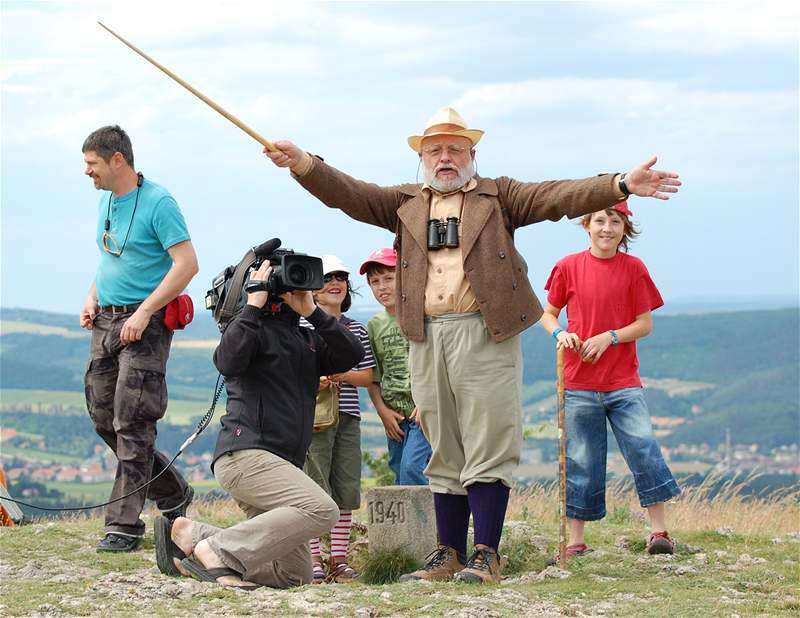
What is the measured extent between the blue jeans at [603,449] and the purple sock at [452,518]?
3.53 ft

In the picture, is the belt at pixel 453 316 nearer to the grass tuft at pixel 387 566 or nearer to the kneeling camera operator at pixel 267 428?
the kneeling camera operator at pixel 267 428

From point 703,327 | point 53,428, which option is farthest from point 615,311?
point 703,327

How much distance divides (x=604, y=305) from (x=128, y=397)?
9.63 ft

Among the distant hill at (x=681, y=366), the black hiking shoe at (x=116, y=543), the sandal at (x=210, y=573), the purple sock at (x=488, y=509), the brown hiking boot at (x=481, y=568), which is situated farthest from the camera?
the distant hill at (x=681, y=366)

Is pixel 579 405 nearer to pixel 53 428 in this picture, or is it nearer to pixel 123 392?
pixel 123 392

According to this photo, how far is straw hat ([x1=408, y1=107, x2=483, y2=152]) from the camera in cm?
658

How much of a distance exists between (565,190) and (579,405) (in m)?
1.63

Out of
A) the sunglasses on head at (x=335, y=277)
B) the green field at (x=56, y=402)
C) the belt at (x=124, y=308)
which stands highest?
the sunglasses on head at (x=335, y=277)

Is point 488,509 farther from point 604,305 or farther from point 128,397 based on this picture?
point 128,397

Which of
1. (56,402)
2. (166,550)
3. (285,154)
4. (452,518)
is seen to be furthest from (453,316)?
(56,402)

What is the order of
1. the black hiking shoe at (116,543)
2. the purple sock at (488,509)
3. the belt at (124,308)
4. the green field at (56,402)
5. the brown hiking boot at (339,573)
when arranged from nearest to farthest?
the purple sock at (488,509) < the brown hiking boot at (339,573) < the black hiking shoe at (116,543) < the belt at (124,308) < the green field at (56,402)

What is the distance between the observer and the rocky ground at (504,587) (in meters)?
5.70

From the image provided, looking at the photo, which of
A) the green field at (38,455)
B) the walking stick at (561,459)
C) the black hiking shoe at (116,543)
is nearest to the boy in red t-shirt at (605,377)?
the walking stick at (561,459)

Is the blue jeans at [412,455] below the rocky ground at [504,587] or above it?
above
